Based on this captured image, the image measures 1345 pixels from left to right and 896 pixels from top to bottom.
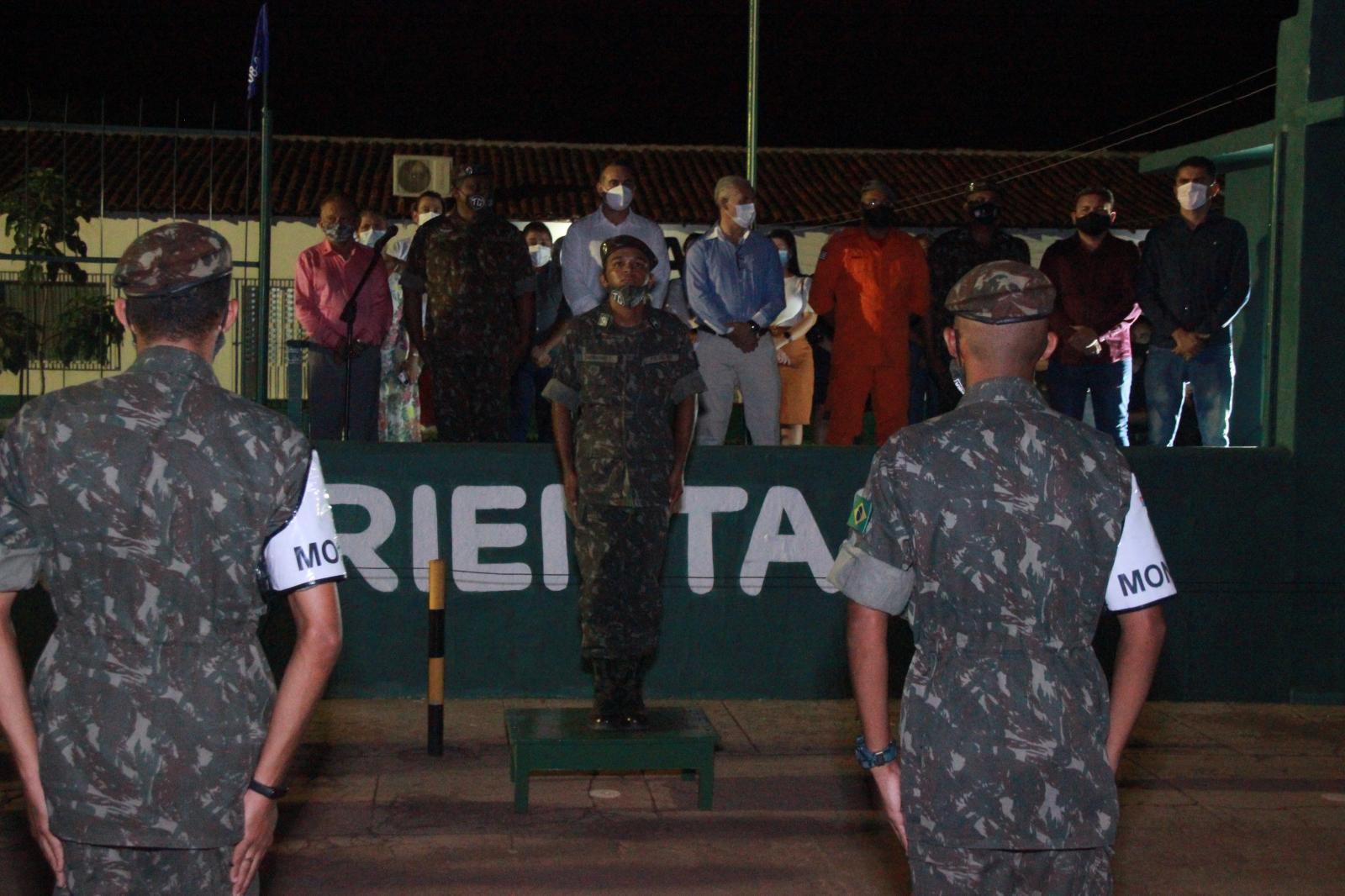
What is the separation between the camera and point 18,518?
323 centimetres

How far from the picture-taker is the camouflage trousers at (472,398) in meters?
9.73

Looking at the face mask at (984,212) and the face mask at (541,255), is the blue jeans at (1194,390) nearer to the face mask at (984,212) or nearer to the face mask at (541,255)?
the face mask at (984,212)

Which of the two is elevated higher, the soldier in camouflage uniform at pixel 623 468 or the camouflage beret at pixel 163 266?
the camouflage beret at pixel 163 266

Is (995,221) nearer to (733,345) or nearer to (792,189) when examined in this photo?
(733,345)

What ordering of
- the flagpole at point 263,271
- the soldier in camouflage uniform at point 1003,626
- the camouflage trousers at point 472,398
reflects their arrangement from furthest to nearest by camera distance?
1. the camouflage trousers at point 472,398
2. the flagpole at point 263,271
3. the soldier in camouflage uniform at point 1003,626

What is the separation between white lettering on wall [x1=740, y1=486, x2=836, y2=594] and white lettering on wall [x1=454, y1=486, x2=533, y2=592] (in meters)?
1.31

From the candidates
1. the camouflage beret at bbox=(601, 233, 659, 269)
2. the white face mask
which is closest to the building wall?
the white face mask

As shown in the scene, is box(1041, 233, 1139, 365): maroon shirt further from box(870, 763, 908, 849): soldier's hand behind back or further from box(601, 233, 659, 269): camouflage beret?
box(870, 763, 908, 849): soldier's hand behind back

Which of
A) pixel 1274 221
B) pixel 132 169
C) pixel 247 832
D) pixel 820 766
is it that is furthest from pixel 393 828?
pixel 132 169

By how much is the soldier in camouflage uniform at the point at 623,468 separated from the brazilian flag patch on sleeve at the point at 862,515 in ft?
12.7

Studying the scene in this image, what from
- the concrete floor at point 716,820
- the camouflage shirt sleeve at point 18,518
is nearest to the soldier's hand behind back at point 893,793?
the camouflage shirt sleeve at point 18,518

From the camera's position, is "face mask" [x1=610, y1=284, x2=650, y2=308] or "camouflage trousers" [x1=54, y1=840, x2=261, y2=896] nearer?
"camouflage trousers" [x1=54, y1=840, x2=261, y2=896]

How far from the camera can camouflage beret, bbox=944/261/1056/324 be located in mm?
3580

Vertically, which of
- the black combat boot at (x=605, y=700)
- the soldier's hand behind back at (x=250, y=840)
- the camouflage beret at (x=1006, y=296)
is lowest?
the black combat boot at (x=605, y=700)
